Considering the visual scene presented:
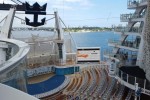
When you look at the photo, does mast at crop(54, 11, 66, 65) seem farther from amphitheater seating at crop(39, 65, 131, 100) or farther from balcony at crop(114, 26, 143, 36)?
balcony at crop(114, 26, 143, 36)

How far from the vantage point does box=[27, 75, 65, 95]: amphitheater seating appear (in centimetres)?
1844

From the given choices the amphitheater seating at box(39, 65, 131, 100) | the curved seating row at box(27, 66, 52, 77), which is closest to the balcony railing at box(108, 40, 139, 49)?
the amphitheater seating at box(39, 65, 131, 100)

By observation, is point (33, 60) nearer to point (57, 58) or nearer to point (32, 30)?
point (57, 58)

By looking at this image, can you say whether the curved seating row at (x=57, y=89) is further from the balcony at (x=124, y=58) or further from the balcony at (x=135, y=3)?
the balcony at (x=135, y=3)

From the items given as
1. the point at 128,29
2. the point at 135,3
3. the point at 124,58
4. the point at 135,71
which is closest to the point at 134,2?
the point at 135,3

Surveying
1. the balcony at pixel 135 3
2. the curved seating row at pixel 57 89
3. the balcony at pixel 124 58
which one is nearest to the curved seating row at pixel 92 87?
the curved seating row at pixel 57 89

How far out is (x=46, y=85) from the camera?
65.6ft

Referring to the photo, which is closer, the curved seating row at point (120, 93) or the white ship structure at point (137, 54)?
the white ship structure at point (137, 54)

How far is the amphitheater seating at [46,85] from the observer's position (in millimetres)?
18438

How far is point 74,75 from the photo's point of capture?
77.2 ft

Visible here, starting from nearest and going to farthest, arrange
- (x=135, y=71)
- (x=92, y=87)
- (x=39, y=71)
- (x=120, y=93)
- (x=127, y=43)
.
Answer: (x=135, y=71), (x=120, y=93), (x=92, y=87), (x=39, y=71), (x=127, y=43)

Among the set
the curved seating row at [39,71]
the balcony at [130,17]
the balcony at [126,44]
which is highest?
the balcony at [130,17]

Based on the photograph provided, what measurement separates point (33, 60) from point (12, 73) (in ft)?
59.8

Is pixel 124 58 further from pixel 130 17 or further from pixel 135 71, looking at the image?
pixel 135 71
